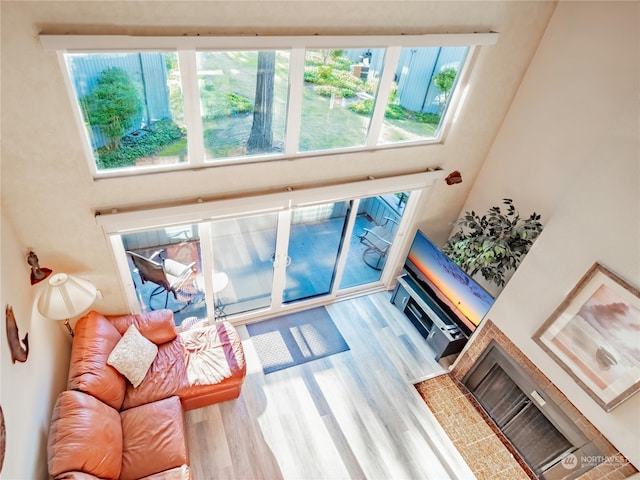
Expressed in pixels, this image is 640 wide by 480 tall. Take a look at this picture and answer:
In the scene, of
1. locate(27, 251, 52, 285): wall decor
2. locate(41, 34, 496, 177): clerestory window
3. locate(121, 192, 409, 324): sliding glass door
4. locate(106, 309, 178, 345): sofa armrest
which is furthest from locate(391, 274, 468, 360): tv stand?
locate(27, 251, 52, 285): wall decor

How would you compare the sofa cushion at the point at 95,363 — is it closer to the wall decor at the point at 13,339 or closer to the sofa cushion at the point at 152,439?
the sofa cushion at the point at 152,439

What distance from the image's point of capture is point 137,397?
11.5 feet

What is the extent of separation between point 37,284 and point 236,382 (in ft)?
6.59

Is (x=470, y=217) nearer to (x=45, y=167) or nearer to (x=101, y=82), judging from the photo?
(x=101, y=82)

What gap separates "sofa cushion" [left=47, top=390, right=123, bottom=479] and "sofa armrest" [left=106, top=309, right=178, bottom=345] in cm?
83

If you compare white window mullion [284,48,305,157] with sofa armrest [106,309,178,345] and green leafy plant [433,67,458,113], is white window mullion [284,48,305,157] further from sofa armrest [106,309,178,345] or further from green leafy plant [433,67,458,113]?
sofa armrest [106,309,178,345]

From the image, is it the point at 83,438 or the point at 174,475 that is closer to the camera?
the point at 83,438

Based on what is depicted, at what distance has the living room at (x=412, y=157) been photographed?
2.48 metres

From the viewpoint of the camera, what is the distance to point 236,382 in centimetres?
376

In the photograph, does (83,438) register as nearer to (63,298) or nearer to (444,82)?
(63,298)

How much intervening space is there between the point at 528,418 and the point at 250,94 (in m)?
4.16

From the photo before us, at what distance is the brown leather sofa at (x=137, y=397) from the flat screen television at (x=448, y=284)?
2.47 metres

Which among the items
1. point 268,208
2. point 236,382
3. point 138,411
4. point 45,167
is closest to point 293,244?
point 268,208

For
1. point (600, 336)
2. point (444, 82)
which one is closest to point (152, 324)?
point (444, 82)
